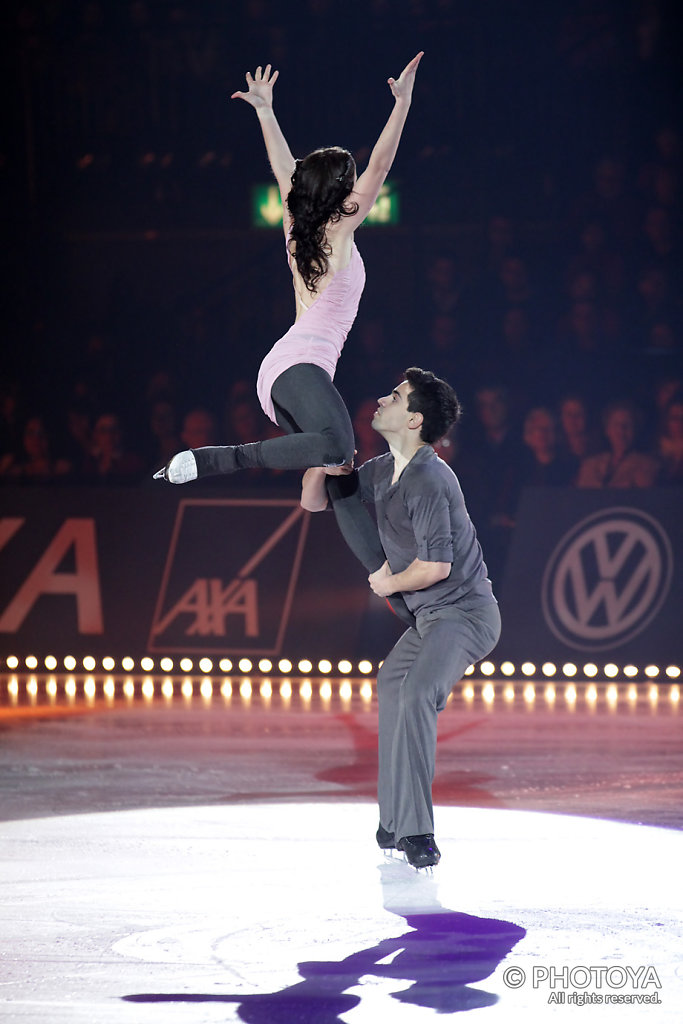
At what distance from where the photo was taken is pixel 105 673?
26.3ft

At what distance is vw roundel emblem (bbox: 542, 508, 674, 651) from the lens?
24.3ft

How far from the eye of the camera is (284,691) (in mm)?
7367

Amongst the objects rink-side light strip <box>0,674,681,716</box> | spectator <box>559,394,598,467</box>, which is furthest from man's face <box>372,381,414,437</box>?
spectator <box>559,394,598,467</box>

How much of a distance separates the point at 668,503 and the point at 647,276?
1.69 meters

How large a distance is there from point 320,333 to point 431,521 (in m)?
0.63

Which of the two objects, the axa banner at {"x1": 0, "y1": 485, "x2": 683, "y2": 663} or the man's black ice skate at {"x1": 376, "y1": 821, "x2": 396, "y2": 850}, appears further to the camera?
the axa banner at {"x1": 0, "y1": 485, "x2": 683, "y2": 663}

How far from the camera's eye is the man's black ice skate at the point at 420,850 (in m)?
3.69

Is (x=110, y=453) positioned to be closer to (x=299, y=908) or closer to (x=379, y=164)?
(x=379, y=164)

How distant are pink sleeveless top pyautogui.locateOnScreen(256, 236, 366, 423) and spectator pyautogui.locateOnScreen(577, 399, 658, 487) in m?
4.09

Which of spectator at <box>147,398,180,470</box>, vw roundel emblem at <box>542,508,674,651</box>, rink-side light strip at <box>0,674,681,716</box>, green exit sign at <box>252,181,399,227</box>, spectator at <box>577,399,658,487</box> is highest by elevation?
green exit sign at <box>252,181,399,227</box>

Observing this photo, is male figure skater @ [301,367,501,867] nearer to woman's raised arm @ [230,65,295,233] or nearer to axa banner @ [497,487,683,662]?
woman's raised arm @ [230,65,295,233]

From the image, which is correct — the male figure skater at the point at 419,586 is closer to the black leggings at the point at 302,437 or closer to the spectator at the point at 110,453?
the black leggings at the point at 302,437

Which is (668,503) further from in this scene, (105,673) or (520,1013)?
(520,1013)

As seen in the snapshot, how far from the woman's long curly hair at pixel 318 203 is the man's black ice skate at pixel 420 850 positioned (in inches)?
62.5
